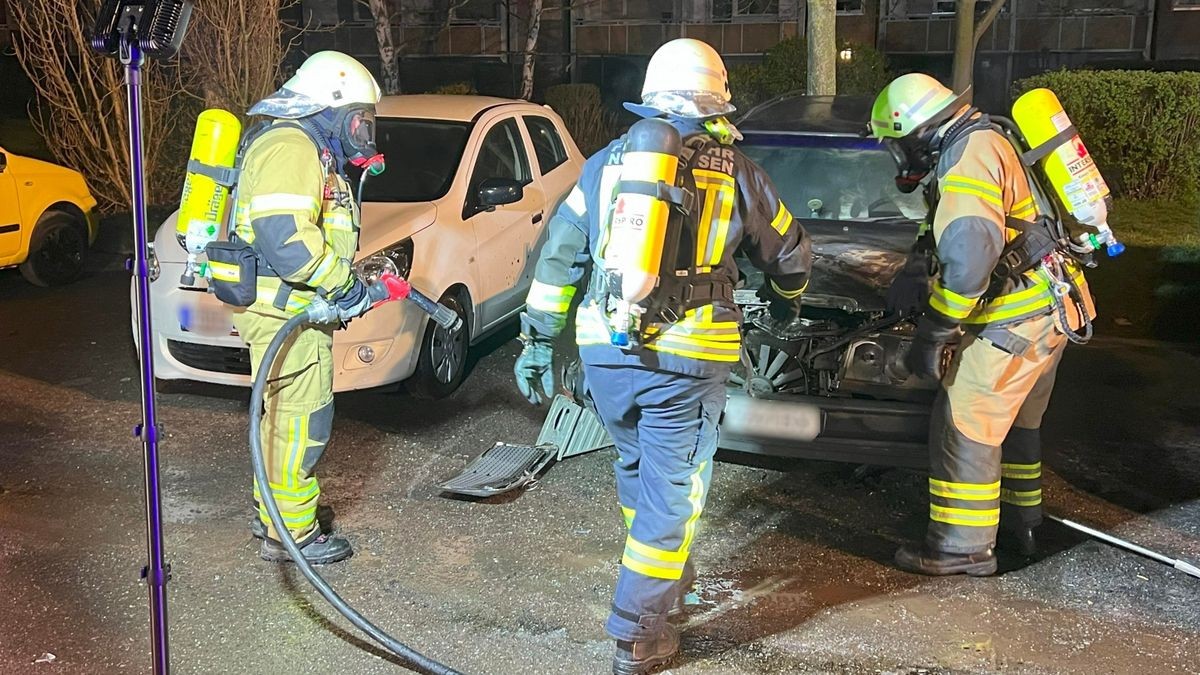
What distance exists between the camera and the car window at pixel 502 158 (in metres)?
7.09

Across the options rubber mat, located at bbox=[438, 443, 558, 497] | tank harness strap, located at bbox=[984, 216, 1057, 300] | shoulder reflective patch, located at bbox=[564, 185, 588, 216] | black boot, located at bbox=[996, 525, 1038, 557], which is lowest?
black boot, located at bbox=[996, 525, 1038, 557]

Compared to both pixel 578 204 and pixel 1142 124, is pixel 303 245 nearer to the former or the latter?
pixel 578 204

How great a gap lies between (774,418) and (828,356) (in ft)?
1.14

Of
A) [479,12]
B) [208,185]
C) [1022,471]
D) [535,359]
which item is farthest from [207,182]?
[479,12]

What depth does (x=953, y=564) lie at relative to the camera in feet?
15.0

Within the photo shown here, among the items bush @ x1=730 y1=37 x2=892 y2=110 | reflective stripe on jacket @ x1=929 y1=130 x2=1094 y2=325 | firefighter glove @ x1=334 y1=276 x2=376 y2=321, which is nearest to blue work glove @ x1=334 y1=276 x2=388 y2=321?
firefighter glove @ x1=334 y1=276 x2=376 y2=321

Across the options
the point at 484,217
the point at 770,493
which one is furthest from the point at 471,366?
the point at 770,493

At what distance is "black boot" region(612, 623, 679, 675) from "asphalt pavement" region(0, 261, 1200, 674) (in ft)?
0.23

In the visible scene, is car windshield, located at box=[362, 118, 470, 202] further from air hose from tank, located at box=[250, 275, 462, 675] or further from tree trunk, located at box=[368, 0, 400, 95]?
tree trunk, located at box=[368, 0, 400, 95]

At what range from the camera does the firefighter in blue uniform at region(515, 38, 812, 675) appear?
147 inches

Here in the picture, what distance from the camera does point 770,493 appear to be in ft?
18.0

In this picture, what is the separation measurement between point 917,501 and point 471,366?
316cm

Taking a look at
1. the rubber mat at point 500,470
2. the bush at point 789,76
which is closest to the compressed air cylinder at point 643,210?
the rubber mat at point 500,470

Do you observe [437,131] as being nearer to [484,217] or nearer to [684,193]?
[484,217]
